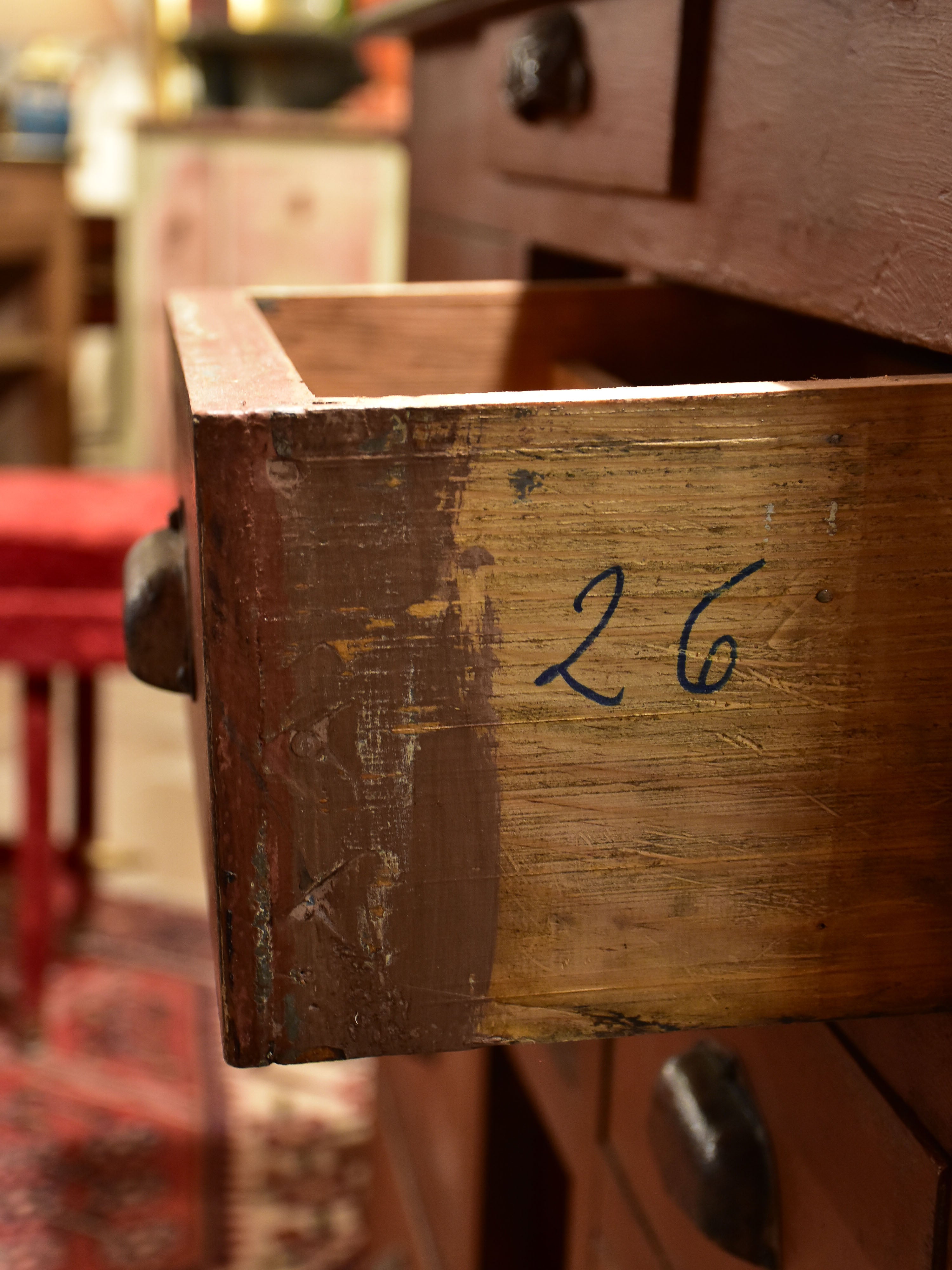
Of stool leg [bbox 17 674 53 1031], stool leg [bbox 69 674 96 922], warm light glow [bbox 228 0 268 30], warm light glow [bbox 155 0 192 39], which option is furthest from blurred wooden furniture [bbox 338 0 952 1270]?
warm light glow [bbox 155 0 192 39]

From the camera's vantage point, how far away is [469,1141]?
3.23ft

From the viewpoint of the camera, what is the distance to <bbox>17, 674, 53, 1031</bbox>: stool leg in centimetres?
159

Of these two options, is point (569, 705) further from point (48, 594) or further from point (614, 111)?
point (48, 594)

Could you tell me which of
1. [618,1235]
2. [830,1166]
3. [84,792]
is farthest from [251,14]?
[830,1166]

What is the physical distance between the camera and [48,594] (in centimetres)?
149

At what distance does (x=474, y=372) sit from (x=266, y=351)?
24cm

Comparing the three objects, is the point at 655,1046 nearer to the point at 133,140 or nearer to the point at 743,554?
the point at 743,554

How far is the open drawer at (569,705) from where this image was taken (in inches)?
13.6

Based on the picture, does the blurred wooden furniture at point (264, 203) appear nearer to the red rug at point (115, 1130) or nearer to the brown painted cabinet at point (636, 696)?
the red rug at point (115, 1130)

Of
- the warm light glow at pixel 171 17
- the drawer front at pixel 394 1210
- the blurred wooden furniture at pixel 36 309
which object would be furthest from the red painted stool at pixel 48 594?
the warm light glow at pixel 171 17

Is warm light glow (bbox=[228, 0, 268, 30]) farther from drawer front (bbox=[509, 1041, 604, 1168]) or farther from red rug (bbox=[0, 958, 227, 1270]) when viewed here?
drawer front (bbox=[509, 1041, 604, 1168])

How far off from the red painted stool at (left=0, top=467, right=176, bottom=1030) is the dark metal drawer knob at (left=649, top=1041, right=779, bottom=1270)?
97 cm

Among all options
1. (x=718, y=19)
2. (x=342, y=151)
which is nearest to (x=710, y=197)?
(x=718, y=19)

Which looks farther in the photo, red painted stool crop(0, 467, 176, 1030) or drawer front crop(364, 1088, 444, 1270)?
red painted stool crop(0, 467, 176, 1030)
